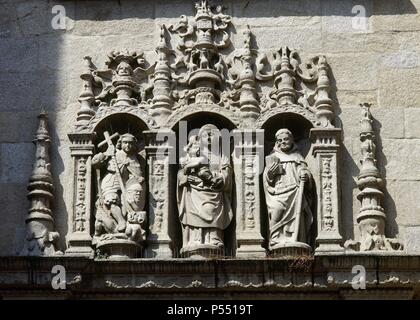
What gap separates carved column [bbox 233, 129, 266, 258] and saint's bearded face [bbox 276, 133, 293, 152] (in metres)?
0.19

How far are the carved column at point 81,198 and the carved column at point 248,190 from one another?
164cm

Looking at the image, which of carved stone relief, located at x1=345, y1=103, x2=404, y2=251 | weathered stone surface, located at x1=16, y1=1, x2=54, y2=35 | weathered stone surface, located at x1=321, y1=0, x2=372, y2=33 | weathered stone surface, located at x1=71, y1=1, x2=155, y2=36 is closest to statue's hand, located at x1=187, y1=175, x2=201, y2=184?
carved stone relief, located at x1=345, y1=103, x2=404, y2=251

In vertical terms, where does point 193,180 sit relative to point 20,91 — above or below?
below

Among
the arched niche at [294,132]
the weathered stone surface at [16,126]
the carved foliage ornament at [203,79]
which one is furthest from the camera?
the weathered stone surface at [16,126]

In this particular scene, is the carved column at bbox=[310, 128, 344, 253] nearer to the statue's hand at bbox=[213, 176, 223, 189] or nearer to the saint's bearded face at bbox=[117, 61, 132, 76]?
the statue's hand at bbox=[213, 176, 223, 189]

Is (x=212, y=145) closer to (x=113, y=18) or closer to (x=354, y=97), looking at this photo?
(x=354, y=97)

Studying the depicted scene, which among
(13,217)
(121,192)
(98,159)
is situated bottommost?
(13,217)

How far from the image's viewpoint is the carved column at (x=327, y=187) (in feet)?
51.0

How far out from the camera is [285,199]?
1570 cm

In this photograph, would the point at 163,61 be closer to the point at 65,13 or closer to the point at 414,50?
the point at 65,13

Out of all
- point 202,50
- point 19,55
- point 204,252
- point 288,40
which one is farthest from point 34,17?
point 204,252

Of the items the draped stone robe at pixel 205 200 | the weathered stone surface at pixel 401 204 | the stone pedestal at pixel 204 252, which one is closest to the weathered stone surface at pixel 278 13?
the draped stone robe at pixel 205 200

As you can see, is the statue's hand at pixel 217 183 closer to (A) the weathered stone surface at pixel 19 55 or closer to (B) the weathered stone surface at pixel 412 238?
(B) the weathered stone surface at pixel 412 238

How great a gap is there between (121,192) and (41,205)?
904 mm
